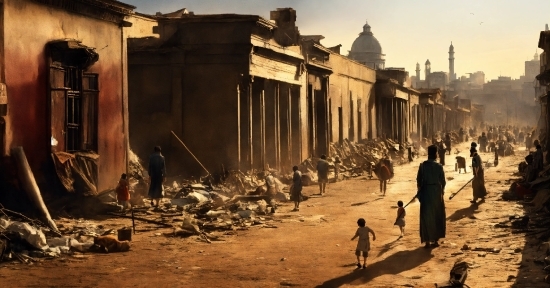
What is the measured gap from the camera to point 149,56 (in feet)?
78.0

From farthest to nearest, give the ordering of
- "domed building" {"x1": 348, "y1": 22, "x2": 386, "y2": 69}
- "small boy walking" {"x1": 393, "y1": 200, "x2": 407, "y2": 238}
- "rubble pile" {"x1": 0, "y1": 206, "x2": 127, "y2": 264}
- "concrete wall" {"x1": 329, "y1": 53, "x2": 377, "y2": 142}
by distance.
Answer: "domed building" {"x1": 348, "y1": 22, "x2": 386, "y2": 69}, "concrete wall" {"x1": 329, "y1": 53, "x2": 377, "y2": 142}, "small boy walking" {"x1": 393, "y1": 200, "x2": 407, "y2": 238}, "rubble pile" {"x1": 0, "y1": 206, "x2": 127, "y2": 264}

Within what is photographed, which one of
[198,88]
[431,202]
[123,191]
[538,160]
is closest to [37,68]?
[123,191]

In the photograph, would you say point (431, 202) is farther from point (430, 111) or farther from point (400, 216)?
point (430, 111)

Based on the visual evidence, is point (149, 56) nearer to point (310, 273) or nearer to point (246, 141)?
point (246, 141)

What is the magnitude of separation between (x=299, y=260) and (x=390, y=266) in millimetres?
1402

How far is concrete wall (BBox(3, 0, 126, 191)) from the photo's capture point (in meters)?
14.6

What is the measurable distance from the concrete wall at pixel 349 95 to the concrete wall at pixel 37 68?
63.8 feet

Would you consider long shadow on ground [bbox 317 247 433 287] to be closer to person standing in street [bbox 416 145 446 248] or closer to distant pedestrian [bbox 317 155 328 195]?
person standing in street [bbox 416 145 446 248]

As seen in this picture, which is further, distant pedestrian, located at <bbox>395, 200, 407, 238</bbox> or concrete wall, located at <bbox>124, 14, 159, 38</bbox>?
concrete wall, located at <bbox>124, 14, 159, 38</bbox>

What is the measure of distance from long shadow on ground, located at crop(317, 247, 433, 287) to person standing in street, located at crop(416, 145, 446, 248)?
297 millimetres

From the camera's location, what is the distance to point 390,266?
11.0 meters

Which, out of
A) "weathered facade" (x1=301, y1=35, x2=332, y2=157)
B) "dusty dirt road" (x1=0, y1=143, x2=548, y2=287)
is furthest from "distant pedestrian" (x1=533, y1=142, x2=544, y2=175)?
"weathered facade" (x1=301, y1=35, x2=332, y2=157)

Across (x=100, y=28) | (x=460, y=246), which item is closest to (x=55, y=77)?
(x=100, y=28)

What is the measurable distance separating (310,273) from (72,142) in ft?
27.8
